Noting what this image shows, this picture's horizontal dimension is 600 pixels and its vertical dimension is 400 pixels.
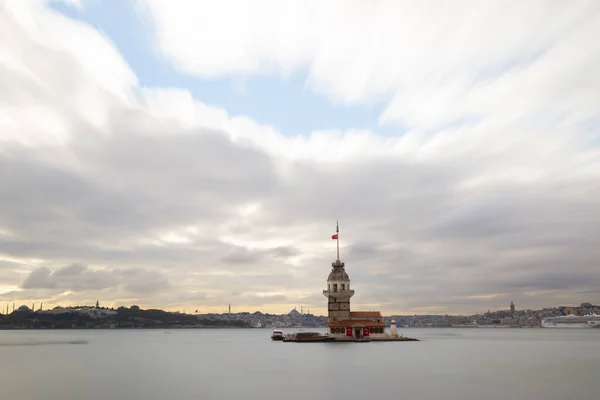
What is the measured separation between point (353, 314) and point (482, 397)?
68743 millimetres

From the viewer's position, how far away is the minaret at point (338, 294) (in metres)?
110

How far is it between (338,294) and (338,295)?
195 mm

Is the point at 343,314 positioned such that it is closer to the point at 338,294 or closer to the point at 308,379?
the point at 338,294

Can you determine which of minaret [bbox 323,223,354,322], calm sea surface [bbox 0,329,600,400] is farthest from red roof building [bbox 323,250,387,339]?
calm sea surface [bbox 0,329,600,400]

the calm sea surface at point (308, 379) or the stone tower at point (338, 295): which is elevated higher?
the stone tower at point (338, 295)

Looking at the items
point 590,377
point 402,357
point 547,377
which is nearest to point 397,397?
point 547,377

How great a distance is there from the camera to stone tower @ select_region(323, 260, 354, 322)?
361ft

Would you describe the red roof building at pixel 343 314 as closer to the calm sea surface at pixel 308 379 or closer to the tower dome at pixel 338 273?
the tower dome at pixel 338 273

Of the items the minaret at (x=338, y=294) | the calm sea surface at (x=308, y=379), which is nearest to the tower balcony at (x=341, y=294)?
Result: the minaret at (x=338, y=294)

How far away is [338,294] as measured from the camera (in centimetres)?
10981

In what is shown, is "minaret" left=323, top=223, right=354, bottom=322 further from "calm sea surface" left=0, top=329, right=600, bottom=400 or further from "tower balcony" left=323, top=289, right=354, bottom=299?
"calm sea surface" left=0, top=329, right=600, bottom=400

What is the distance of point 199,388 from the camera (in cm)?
5147

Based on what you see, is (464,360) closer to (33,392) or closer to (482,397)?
(482,397)

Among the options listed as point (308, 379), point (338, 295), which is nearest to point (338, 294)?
point (338, 295)
